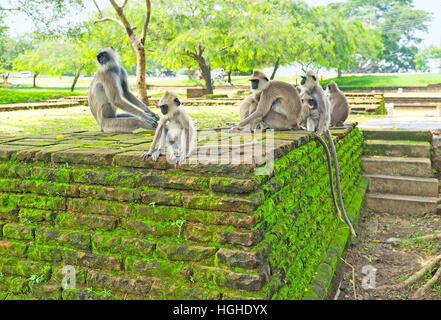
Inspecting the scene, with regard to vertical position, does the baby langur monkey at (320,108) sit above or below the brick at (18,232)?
above

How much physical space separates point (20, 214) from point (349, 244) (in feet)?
13.1

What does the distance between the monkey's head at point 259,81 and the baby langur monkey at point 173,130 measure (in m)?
1.84

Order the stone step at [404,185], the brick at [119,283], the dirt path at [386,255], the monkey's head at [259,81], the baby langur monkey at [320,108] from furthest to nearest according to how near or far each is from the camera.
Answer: the stone step at [404,185], the baby langur monkey at [320,108], the monkey's head at [259,81], the dirt path at [386,255], the brick at [119,283]

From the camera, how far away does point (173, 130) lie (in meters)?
3.28

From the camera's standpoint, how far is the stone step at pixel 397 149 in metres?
7.24

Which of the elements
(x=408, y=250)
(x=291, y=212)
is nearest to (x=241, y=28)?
(x=408, y=250)

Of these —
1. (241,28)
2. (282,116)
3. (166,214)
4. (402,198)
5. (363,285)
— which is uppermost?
(241,28)

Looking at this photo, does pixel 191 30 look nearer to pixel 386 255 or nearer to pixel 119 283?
pixel 386 255

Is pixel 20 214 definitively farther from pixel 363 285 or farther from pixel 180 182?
pixel 363 285

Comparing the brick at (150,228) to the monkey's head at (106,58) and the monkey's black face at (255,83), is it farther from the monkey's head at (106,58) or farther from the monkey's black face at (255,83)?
the monkey's head at (106,58)

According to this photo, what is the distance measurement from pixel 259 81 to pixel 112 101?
1.91 m

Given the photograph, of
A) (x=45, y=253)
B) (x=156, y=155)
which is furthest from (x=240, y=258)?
(x=45, y=253)

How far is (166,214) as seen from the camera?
2982 mm

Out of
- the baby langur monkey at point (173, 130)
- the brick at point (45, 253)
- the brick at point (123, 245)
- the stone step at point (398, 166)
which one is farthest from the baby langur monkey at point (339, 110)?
the brick at point (45, 253)
